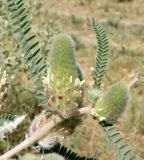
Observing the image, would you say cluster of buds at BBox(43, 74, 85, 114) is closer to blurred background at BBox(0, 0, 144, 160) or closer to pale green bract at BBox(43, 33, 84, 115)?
pale green bract at BBox(43, 33, 84, 115)

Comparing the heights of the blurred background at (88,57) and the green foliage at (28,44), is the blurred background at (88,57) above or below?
below

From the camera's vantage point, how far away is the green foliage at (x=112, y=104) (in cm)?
94

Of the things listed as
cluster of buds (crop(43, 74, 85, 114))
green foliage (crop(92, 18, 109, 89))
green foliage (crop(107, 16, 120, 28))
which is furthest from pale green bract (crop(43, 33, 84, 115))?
green foliage (crop(107, 16, 120, 28))

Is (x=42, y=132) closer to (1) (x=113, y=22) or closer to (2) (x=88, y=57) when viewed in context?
(2) (x=88, y=57)

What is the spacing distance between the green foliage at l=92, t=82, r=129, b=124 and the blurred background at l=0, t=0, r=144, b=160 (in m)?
0.11

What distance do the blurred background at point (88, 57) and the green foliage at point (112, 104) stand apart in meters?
0.11

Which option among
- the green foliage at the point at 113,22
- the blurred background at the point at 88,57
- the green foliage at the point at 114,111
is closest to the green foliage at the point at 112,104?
the green foliage at the point at 114,111

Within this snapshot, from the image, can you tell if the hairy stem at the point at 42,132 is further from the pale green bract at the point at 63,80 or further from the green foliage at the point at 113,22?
the green foliage at the point at 113,22

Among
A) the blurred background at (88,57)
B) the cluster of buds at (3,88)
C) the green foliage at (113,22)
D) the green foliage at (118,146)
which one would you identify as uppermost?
the cluster of buds at (3,88)

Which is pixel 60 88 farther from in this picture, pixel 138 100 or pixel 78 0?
pixel 78 0

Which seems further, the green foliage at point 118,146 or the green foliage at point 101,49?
the green foliage at point 101,49

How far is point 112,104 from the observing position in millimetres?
937

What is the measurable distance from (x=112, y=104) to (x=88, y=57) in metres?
4.78

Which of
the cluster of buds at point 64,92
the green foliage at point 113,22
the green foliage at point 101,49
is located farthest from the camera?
the green foliage at point 113,22
